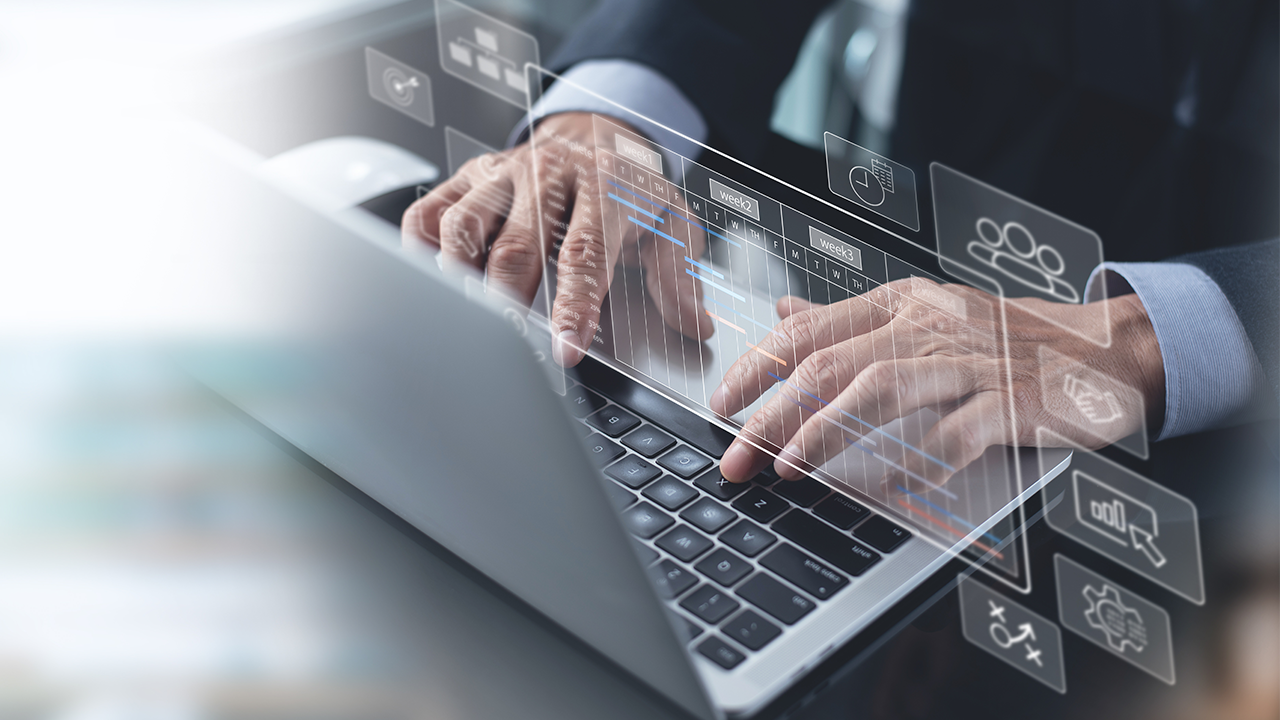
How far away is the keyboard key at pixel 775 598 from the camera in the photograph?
38 cm

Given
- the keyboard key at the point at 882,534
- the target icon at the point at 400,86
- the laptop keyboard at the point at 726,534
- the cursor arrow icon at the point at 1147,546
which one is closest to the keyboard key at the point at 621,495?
the laptop keyboard at the point at 726,534

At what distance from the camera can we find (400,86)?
687mm

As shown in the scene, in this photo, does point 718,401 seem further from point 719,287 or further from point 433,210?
point 433,210

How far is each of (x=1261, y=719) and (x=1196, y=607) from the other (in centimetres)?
6

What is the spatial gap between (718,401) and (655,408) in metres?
0.04

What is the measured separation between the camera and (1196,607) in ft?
1.37

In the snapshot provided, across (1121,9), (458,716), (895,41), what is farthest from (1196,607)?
(895,41)

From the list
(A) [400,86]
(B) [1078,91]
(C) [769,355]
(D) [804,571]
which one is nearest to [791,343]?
(C) [769,355]

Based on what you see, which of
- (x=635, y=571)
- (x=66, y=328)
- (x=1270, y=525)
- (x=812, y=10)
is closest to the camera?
(x=635, y=571)

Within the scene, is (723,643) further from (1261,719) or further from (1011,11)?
(1011,11)

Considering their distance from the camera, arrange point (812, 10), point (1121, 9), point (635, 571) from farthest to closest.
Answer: point (812, 10) → point (1121, 9) → point (635, 571)

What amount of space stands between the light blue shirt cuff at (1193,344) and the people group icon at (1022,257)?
0.08 meters

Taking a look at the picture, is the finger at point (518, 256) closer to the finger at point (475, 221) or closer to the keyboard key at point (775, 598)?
the finger at point (475, 221)

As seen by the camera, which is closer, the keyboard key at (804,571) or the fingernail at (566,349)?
the keyboard key at (804,571)
